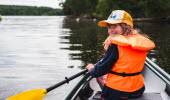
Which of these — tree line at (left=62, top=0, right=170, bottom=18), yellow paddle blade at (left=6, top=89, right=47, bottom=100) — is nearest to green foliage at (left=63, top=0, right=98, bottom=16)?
tree line at (left=62, top=0, right=170, bottom=18)

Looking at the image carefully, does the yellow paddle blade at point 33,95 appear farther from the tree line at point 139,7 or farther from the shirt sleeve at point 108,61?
the tree line at point 139,7

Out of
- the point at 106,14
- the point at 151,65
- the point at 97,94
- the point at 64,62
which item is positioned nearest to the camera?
the point at 97,94

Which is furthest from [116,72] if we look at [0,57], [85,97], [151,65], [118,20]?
[0,57]

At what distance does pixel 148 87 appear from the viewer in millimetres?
5102

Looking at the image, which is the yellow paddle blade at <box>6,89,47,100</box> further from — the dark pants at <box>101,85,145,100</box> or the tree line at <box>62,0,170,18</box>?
the tree line at <box>62,0,170,18</box>

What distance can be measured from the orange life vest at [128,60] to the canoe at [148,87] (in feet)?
2.09

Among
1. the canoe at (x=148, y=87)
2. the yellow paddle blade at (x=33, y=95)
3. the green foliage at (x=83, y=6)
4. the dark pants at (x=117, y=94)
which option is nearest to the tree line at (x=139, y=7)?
the green foliage at (x=83, y=6)

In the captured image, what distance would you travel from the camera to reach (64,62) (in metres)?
11.9

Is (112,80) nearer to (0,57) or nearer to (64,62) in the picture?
(64,62)

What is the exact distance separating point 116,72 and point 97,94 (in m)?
1.35

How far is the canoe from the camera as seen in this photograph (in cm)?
420

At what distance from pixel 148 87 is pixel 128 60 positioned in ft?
6.12

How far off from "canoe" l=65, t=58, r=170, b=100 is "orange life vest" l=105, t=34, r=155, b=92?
0.64 meters

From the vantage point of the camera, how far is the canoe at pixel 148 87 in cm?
420
